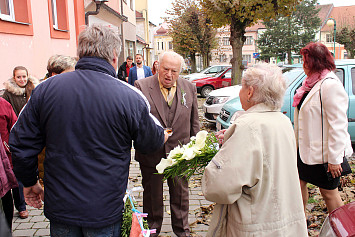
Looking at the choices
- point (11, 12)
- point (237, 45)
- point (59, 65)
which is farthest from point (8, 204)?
point (237, 45)

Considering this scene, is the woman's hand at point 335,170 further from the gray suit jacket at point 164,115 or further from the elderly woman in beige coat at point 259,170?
the gray suit jacket at point 164,115

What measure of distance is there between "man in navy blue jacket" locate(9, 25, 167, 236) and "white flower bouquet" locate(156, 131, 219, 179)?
47cm

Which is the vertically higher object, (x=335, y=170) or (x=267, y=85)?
(x=267, y=85)

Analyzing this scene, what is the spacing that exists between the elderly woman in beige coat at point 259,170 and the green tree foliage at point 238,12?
11.6 metres

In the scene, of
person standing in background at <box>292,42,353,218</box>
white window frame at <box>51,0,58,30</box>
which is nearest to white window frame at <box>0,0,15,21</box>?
white window frame at <box>51,0,58,30</box>

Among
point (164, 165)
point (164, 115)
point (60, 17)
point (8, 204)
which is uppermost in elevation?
point (60, 17)

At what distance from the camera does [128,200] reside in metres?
2.32

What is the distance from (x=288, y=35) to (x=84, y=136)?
61.7m

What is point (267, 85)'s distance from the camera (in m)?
2.15

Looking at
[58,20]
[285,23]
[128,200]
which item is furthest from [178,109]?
[285,23]

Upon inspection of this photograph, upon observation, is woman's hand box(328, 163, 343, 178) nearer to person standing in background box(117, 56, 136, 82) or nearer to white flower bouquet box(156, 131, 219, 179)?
white flower bouquet box(156, 131, 219, 179)

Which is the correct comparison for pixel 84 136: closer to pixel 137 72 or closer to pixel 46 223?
pixel 46 223

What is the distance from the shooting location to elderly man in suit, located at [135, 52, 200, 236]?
3.39 metres

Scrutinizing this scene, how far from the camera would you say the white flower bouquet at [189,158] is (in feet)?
8.10
